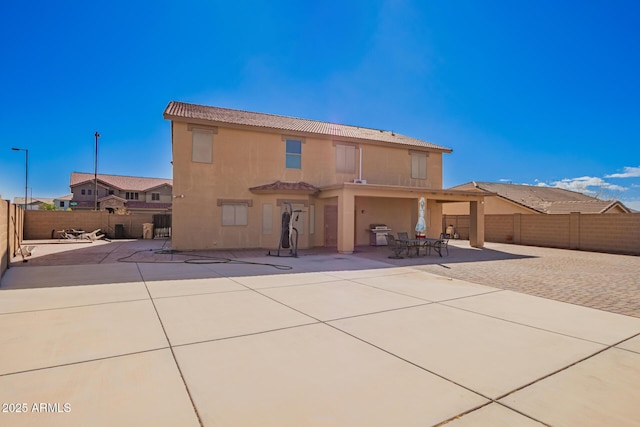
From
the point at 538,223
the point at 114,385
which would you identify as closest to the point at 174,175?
the point at 114,385

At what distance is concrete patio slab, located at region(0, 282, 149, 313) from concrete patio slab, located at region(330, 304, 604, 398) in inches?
177

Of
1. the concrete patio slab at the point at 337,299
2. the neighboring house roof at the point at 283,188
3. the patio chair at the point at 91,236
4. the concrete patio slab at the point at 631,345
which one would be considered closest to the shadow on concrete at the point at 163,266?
the concrete patio slab at the point at 337,299

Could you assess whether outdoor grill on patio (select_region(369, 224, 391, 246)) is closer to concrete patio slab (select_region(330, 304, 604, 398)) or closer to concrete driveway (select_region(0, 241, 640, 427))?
concrete driveway (select_region(0, 241, 640, 427))

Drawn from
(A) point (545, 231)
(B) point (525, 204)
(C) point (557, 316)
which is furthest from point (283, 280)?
(B) point (525, 204)

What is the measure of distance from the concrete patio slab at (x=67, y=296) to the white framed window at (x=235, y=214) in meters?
8.61

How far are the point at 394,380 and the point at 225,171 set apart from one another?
47.6 ft

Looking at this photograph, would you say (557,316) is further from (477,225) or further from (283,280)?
(477,225)

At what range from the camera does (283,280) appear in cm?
862

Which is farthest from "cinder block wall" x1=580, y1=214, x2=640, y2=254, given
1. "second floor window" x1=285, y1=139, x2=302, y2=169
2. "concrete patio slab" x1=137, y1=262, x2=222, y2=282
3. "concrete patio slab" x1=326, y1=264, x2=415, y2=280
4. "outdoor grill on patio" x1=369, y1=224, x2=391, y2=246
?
"concrete patio slab" x1=137, y1=262, x2=222, y2=282

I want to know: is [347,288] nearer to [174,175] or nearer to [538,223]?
[174,175]

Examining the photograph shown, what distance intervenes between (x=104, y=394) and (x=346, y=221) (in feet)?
40.8

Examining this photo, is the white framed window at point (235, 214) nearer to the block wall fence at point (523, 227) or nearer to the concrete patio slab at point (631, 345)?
the block wall fence at point (523, 227)

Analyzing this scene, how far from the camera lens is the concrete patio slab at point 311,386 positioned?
2.65m

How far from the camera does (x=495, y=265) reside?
1194 centimetres
